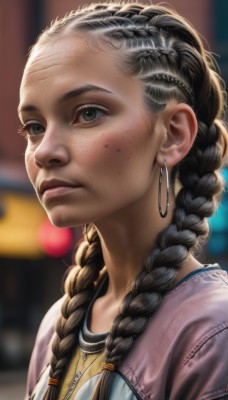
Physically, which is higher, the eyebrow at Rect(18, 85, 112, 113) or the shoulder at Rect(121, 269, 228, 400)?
the eyebrow at Rect(18, 85, 112, 113)

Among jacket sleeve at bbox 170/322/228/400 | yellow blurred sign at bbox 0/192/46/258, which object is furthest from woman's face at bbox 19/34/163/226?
yellow blurred sign at bbox 0/192/46/258

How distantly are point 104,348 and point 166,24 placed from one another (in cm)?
79

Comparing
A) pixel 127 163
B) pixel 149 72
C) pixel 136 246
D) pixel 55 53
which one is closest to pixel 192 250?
pixel 136 246

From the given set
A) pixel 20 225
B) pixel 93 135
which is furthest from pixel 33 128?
pixel 20 225

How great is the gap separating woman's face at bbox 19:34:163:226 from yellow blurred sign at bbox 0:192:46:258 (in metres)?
14.1

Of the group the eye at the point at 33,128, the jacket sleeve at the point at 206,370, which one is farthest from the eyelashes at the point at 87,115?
the jacket sleeve at the point at 206,370

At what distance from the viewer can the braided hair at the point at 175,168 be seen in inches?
78.4

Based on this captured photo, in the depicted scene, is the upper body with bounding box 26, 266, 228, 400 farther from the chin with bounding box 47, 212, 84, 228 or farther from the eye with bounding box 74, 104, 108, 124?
the eye with bounding box 74, 104, 108, 124

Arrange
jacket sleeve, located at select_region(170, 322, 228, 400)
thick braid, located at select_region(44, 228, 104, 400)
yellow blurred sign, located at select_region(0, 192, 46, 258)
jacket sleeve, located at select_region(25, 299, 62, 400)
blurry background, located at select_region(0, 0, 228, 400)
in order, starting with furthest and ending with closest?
yellow blurred sign, located at select_region(0, 192, 46, 258)
blurry background, located at select_region(0, 0, 228, 400)
jacket sleeve, located at select_region(25, 299, 62, 400)
thick braid, located at select_region(44, 228, 104, 400)
jacket sleeve, located at select_region(170, 322, 228, 400)

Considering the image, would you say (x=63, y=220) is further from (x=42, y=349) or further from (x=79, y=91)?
(x=42, y=349)

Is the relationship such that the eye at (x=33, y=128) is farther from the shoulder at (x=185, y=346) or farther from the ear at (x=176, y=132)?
the shoulder at (x=185, y=346)

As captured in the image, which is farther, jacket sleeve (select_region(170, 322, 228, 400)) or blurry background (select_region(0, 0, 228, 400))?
blurry background (select_region(0, 0, 228, 400))

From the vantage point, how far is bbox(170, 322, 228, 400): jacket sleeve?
1778 millimetres

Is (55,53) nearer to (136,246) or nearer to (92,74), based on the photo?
(92,74)
